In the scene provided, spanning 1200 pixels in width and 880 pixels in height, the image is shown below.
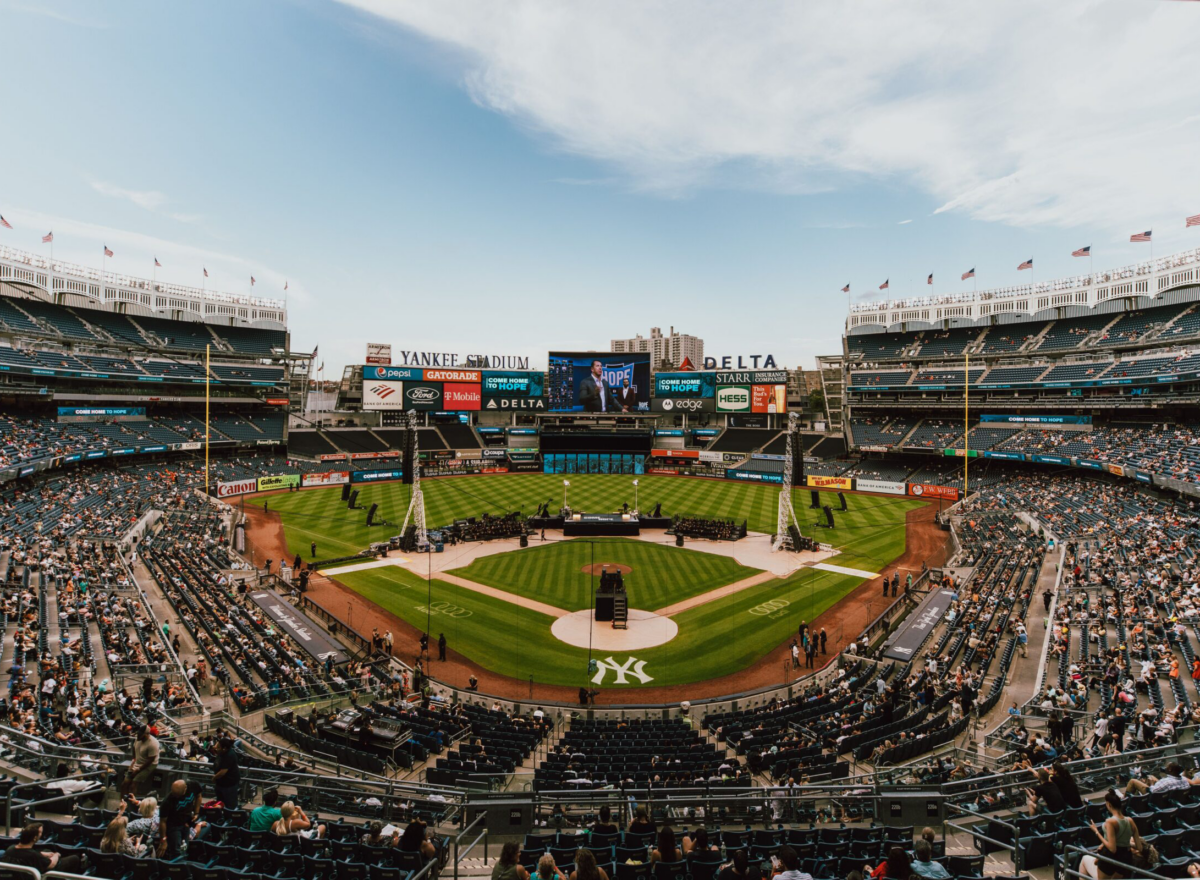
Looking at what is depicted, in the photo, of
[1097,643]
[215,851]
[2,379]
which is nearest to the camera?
[215,851]

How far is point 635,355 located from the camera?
268ft

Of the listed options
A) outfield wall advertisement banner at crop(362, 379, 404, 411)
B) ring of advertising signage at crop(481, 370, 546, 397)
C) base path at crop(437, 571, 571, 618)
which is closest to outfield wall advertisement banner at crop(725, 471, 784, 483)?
ring of advertising signage at crop(481, 370, 546, 397)

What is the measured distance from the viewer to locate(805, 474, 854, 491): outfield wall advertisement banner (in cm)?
6762

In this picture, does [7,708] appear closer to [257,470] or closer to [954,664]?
[954,664]

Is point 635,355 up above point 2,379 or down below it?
above

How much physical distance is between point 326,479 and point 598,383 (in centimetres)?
3539

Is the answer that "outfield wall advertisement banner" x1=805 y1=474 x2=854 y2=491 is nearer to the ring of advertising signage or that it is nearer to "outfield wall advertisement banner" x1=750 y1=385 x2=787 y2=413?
"outfield wall advertisement banner" x1=750 y1=385 x2=787 y2=413

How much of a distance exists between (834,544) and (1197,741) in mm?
30711

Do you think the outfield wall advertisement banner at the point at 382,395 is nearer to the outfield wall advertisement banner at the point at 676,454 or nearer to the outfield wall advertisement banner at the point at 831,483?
the outfield wall advertisement banner at the point at 676,454

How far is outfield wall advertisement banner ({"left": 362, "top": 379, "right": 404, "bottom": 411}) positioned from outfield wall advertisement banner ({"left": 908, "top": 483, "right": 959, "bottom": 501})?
63.2 meters

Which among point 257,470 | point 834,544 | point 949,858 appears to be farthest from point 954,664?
point 257,470

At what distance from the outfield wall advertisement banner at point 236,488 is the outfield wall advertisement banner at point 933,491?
219ft

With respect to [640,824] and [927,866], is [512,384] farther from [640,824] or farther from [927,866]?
[927,866]

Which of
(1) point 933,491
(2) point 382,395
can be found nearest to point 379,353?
(2) point 382,395
